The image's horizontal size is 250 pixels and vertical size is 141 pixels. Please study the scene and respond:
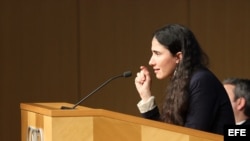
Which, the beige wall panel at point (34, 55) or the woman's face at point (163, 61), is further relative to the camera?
the beige wall panel at point (34, 55)

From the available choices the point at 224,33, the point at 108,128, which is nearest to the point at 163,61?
the point at 108,128

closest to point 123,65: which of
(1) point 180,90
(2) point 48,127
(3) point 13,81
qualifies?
(3) point 13,81

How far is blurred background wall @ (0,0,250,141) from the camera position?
19.1 feet

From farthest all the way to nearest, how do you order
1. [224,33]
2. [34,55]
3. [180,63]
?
[224,33]
[34,55]
[180,63]

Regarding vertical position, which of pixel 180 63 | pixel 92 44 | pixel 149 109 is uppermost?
pixel 180 63

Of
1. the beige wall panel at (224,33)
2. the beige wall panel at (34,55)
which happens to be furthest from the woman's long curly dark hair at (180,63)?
the beige wall panel at (224,33)

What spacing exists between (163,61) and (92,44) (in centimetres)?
298

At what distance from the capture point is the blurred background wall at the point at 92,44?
5.84 metres

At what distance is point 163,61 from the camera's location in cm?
310

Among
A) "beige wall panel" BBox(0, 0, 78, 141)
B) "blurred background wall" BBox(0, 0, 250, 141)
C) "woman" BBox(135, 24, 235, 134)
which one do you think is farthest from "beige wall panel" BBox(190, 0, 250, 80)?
"woman" BBox(135, 24, 235, 134)

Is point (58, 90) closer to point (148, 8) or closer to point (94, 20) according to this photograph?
point (94, 20)

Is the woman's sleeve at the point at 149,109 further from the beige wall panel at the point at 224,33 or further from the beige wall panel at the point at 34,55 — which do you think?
the beige wall panel at the point at 224,33

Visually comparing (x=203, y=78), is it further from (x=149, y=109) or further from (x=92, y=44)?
(x=92, y=44)

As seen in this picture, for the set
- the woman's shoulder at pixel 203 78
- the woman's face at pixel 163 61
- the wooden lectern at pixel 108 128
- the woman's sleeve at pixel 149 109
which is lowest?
the woman's sleeve at pixel 149 109
